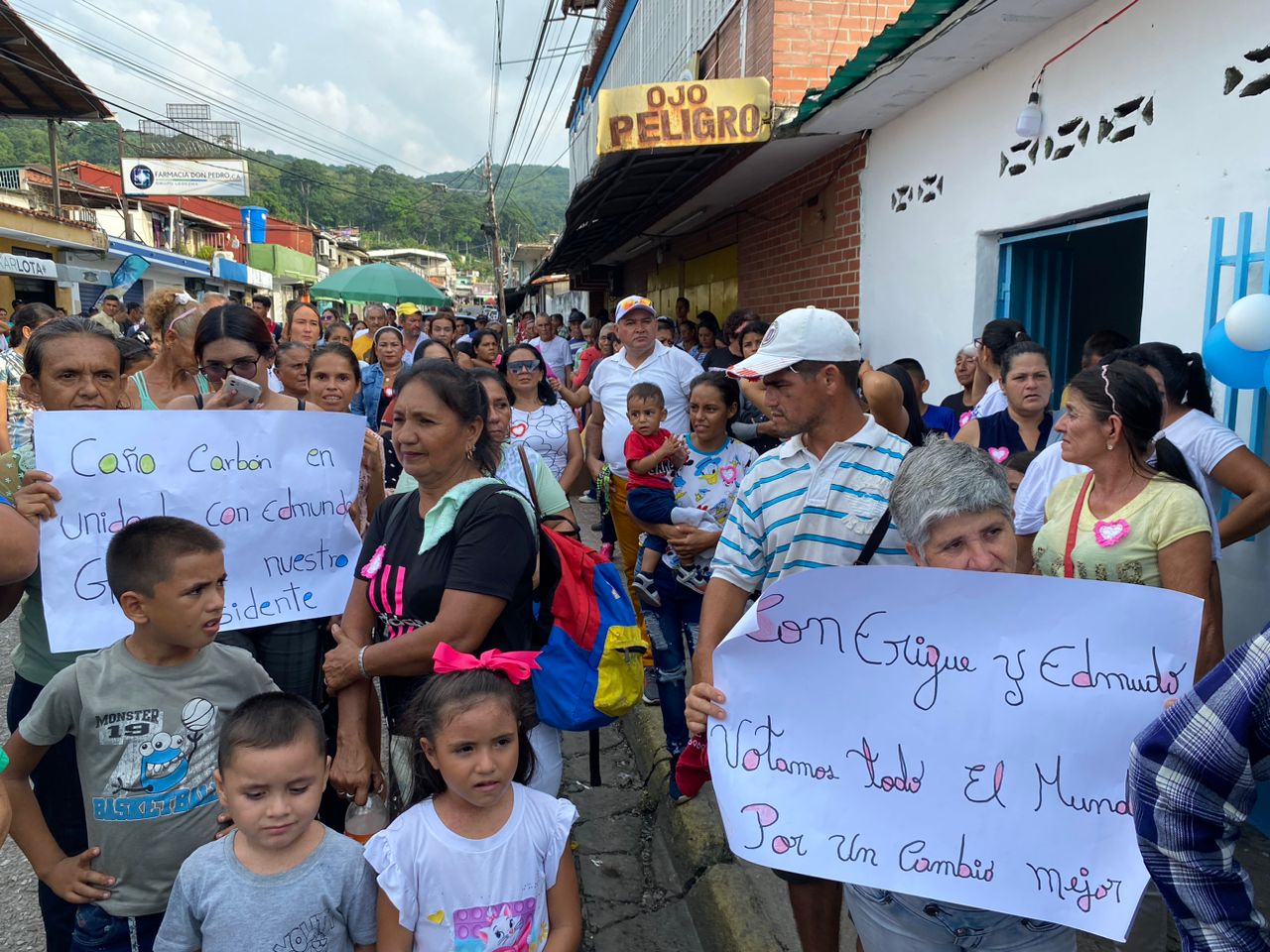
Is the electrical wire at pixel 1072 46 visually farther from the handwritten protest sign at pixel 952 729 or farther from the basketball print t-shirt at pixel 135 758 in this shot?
the basketball print t-shirt at pixel 135 758

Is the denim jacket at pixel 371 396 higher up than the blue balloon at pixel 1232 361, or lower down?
lower down

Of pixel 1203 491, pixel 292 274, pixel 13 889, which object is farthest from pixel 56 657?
pixel 292 274

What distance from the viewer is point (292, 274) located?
182 ft

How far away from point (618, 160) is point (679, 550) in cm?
474

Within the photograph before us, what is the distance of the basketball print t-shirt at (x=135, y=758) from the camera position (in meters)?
1.99

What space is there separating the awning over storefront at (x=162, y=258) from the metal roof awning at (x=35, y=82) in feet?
32.8

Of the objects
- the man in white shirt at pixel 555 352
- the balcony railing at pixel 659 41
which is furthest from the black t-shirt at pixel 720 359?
the man in white shirt at pixel 555 352

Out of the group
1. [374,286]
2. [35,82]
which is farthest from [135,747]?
[35,82]

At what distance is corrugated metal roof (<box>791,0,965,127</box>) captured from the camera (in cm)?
408

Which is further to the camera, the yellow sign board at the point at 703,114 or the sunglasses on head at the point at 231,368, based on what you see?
the yellow sign board at the point at 703,114

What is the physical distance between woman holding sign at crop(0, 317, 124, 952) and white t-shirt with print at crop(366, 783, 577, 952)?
0.98 meters

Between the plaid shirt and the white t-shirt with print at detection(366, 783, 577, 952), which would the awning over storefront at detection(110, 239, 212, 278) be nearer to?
the white t-shirt with print at detection(366, 783, 577, 952)

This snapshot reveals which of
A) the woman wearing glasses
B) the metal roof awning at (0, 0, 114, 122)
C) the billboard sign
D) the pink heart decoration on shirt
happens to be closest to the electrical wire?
the pink heart decoration on shirt

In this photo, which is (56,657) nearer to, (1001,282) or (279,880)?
Result: (279,880)
